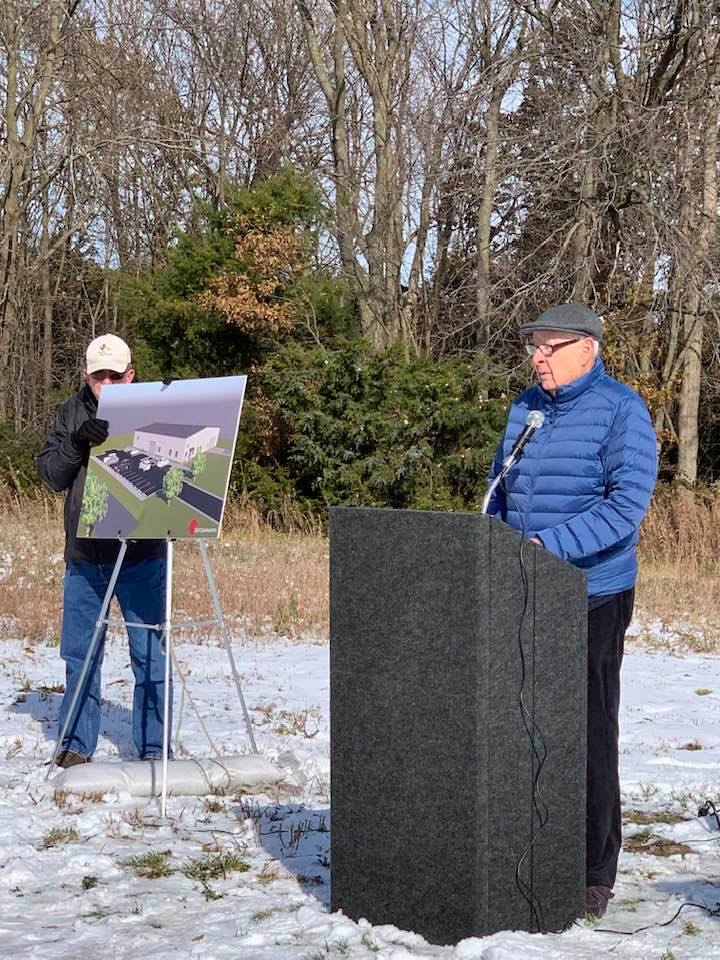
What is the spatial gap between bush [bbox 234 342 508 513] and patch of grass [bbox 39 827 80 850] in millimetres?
14109

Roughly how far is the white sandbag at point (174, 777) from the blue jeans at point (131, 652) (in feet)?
0.95

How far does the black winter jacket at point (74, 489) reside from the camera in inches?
263

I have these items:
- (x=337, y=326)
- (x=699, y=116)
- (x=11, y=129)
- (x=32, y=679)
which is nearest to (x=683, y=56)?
(x=699, y=116)

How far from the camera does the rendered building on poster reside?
6.44 meters

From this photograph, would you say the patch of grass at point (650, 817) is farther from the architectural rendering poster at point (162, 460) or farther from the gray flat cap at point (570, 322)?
the gray flat cap at point (570, 322)

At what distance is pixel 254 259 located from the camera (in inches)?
920

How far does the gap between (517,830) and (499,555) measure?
82 cm

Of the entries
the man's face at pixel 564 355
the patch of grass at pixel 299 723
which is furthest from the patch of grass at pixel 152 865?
the patch of grass at pixel 299 723

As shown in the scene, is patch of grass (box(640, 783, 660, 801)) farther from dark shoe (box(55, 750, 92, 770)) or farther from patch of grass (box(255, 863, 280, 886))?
dark shoe (box(55, 750, 92, 770))

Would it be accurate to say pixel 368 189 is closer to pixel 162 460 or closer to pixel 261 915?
pixel 162 460

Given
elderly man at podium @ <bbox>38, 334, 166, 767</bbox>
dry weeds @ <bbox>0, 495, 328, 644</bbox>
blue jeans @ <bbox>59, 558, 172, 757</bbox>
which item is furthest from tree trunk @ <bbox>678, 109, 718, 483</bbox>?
blue jeans @ <bbox>59, 558, 172, 757</bbox>

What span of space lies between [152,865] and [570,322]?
249cm

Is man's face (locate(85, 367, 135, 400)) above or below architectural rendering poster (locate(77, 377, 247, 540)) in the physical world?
above

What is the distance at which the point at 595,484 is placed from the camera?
446 cm
